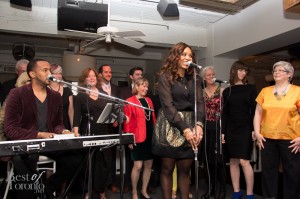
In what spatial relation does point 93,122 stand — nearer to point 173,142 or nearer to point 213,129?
point 173,142

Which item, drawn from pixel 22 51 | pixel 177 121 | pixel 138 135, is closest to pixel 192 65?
pixel 177 121

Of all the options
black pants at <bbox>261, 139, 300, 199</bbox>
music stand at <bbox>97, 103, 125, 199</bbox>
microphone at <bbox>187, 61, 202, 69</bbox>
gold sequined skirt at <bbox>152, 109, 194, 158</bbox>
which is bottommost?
black pants at <bbox>261, 139, 300, 199</bbox>

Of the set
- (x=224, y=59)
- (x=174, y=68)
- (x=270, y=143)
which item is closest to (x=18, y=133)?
(x=174, y=68)

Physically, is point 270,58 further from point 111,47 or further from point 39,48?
point 39,48

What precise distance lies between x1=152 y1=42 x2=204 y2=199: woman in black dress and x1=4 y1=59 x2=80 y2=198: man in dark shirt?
0.89 metres

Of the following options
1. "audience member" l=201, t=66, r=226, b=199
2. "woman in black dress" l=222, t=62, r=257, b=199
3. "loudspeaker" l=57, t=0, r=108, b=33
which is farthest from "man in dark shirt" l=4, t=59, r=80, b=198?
"loudspeaker" l=57, t=0, r=108, b=33

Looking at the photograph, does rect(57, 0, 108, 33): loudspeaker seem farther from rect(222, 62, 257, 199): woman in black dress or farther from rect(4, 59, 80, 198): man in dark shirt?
rect(222, 62, 257, 199): woman in black dress

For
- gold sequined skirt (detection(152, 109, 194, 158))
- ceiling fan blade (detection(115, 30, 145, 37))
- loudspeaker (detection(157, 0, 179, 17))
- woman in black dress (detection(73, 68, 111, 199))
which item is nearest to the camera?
gold sequined skirt (detection(152, 109, 194, 158))

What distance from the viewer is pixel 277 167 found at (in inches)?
108

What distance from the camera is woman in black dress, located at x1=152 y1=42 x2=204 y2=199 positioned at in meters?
2.16

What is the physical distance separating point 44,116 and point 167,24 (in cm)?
418

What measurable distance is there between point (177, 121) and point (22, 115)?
4.35 feet

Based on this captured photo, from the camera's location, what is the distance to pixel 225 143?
3410mm

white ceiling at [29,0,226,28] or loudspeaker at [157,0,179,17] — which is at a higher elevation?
white ceiling at [29,0,226,28]
